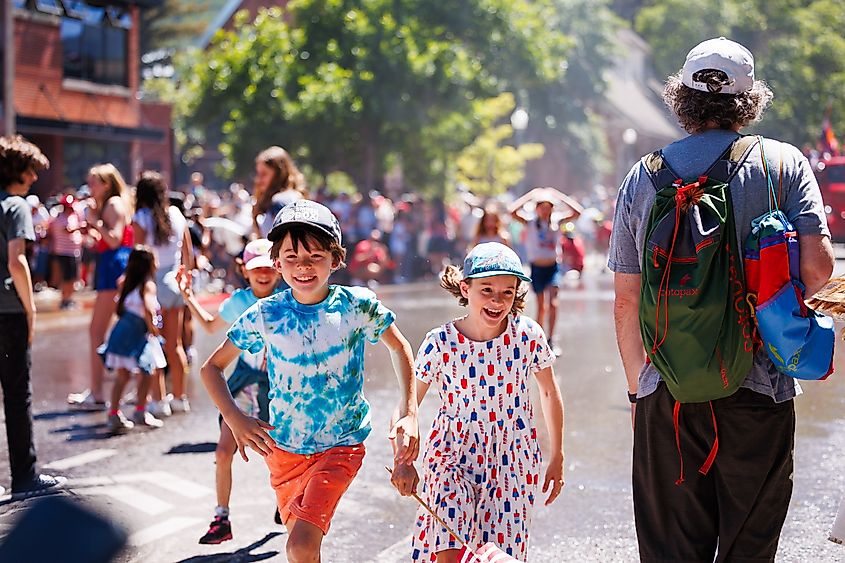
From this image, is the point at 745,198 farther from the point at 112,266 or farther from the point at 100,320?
the point at 100,320

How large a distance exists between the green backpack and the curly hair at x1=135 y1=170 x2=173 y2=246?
5778 millimetres

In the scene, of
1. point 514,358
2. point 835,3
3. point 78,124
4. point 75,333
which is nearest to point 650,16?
point 835,3

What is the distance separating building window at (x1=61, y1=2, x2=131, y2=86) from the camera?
92.5 ft

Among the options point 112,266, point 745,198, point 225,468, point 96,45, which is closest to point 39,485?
point 225,468

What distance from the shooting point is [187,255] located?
6.70m

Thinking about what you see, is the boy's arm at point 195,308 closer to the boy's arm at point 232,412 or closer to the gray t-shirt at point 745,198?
the boy's arm at point 232,412

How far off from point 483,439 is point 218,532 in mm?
1692

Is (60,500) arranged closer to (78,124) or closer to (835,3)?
(78,124)

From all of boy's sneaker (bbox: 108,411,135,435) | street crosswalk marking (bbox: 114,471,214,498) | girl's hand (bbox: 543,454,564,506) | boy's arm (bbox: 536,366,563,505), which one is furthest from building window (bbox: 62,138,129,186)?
girl's hand (bbox: 543,454,564,506)

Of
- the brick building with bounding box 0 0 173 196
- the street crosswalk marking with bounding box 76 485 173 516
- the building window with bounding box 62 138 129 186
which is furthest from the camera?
the building window with bounding box 62 138 129 186

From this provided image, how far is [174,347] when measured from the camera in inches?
339

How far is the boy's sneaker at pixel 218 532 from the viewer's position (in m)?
5.17

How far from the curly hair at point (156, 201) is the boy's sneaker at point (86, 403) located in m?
1.34

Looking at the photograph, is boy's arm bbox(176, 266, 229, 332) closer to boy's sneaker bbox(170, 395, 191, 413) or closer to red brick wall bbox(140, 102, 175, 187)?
boy's sneaker bbox(170, 395, 191, 413)
